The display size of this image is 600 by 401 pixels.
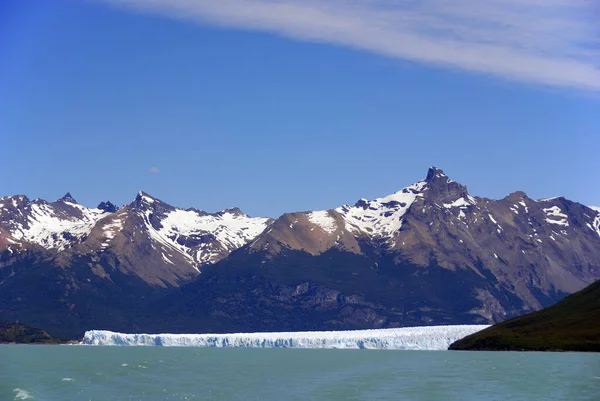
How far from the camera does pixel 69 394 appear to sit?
404 feet

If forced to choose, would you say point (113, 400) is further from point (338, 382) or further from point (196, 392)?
point (338, 382)

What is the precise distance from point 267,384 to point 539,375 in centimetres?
4807

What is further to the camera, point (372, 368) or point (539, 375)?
point (372, 368)

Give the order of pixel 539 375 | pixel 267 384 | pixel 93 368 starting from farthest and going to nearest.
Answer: pixel 93 368 → pixel 539 375 → pixel 267 384

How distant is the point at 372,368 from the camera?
185 metres

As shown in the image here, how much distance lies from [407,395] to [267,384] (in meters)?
27.2

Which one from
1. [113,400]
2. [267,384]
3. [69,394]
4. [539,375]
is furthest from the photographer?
[539,375]

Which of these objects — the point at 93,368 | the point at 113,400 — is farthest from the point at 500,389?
the point at 93,368

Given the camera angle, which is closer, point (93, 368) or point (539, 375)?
point (539, 375)

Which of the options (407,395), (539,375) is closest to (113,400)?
(407,395)

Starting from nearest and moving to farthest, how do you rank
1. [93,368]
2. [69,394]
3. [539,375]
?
1. [69,394]
2. [539,375]
3. [93,368]

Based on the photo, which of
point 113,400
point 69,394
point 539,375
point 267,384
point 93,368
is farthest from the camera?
point 93,368

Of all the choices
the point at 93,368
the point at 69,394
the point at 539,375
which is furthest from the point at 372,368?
the point at 69,394

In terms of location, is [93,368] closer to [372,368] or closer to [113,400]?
[372,368]
